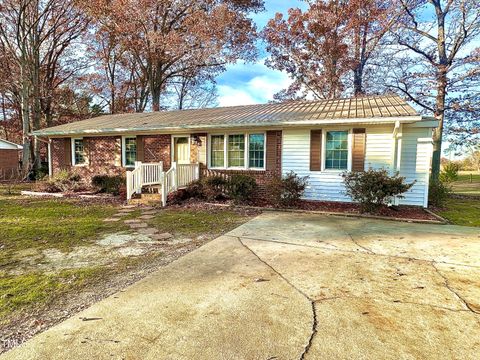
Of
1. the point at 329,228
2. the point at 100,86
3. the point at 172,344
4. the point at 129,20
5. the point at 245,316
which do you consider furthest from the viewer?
the point at 100,86

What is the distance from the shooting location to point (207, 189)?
9.81 metres

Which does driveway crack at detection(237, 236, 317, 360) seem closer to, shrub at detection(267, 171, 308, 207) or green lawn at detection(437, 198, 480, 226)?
shrub at detection(267, 171, 308, 207)

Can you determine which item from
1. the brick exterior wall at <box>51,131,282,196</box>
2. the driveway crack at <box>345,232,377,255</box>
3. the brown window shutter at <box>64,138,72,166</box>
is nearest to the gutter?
the brick exterior wall at <box>51,131,282,196</box>

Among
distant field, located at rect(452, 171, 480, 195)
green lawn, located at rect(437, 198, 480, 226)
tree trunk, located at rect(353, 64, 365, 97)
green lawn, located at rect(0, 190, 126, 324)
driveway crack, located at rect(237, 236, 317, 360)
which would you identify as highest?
tree trunk, located at rect(353, 64, 365, 97)

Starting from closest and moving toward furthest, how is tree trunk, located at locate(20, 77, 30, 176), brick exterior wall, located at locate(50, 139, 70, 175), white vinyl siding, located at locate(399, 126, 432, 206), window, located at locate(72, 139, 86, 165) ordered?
white vinyl siding, located at locate(399, 126, 432, 206) < window, located at locate(72, 139, 86, 165) < brick exterior wall, located at locate(50, 139, 70, 175) < tree trunk, located at locate(20, 77, 30, 176)

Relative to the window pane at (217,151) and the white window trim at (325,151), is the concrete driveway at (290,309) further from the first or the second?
the window pane at (217,151)

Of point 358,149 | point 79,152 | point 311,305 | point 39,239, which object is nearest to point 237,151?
point 358,149

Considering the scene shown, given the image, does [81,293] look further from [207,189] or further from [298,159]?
[298,159]

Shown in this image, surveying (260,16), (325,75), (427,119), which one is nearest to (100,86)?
(260,16)

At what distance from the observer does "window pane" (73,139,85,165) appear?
538 inches

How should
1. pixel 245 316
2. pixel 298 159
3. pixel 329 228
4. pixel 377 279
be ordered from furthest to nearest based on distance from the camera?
1. pixel 298 159
2. pixel 329 228
3. pixel 377 279
4. pixel 245 316

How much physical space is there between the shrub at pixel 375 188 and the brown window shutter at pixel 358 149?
113cm

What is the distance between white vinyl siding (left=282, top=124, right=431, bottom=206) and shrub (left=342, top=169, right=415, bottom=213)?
3.94 feet

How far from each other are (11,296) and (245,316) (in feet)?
8.64
